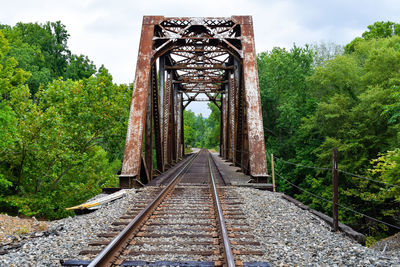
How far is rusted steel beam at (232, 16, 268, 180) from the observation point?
27.8 feet

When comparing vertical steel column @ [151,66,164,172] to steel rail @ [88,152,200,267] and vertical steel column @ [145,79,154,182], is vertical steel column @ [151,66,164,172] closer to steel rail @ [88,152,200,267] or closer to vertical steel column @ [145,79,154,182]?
vertical steel column @ [145,79,154,182]

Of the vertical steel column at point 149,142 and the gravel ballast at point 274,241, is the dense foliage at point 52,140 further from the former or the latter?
the gravel ballast at point 274,241

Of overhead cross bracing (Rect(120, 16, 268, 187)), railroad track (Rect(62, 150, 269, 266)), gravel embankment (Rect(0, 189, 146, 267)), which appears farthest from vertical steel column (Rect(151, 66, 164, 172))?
gravel embankment (Rect(0, 189, 146, 267))

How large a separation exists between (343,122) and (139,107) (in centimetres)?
1594

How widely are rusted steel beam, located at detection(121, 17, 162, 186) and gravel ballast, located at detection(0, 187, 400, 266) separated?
84.7 inches

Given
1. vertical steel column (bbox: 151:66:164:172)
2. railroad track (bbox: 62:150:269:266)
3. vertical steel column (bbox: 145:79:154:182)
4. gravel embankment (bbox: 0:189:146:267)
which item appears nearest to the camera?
railroad track (bbox: 62:150:269:266)

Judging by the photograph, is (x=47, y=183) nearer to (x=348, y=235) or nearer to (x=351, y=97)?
(x=348, y=235)

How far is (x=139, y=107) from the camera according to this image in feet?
28.0

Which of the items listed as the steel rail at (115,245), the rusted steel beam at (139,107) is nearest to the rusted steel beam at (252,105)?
the rusted steel beam at (139,107)

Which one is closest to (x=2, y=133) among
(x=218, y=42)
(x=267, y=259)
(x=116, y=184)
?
(x=116, y=184)

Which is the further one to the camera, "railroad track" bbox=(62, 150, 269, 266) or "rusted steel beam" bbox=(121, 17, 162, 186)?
"rusted steel beam" bbox=(121, 17, 162, 186)

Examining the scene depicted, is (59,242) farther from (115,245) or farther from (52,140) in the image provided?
(52,140)

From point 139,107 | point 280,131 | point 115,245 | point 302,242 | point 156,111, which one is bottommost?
point 302,242

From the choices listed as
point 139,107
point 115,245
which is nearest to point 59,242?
point 115,245
